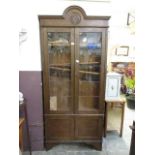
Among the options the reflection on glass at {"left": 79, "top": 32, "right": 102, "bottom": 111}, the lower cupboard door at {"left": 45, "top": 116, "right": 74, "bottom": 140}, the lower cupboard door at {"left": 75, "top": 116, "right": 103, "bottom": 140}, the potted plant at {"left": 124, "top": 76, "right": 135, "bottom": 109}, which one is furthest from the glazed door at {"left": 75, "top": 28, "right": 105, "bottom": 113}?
the potted plant at {"left": 124, "top": 76, "right": 135, "bottom": 109}

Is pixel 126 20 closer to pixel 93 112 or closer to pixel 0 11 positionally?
pixel 93 112

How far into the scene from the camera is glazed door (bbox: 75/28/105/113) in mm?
2275

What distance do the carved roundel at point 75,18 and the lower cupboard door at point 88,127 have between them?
51.1 inches

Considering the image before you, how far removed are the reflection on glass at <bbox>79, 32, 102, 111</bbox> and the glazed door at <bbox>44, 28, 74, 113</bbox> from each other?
0.15 m

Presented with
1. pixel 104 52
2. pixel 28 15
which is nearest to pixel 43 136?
pixel 104 52

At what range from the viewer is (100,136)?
2523 mm

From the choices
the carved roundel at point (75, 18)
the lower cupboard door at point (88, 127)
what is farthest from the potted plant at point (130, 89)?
the carved roundel at point (75, 18)

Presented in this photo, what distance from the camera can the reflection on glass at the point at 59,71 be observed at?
230cm

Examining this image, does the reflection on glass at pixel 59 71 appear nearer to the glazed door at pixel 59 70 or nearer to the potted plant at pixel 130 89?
the glazed door at pixel 59 70

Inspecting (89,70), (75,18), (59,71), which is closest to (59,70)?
(59,71)

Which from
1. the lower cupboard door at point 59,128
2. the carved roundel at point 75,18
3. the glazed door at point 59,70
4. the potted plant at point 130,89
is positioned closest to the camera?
the carved roundel at point 75,18

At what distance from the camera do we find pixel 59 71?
2.42 metres

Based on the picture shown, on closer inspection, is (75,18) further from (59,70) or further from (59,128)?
(59,128)

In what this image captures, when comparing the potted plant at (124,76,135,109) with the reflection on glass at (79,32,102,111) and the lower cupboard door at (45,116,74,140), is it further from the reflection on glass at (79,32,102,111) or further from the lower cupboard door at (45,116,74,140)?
the lower cupboard door at (45,116,74,140)
